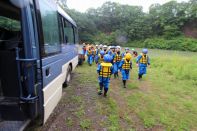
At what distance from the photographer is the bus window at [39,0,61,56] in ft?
12.1

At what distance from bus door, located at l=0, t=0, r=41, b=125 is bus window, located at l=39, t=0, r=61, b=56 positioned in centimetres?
56

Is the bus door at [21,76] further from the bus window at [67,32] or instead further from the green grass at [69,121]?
the bus window at [67,32]

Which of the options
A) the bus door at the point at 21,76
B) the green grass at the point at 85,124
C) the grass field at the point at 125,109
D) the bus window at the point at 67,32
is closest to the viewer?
the bus door at the point at 21,76

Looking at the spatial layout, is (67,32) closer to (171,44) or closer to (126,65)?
(126,65)

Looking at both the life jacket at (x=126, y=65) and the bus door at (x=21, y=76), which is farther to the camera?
the life jacket at (x=126, y=65)

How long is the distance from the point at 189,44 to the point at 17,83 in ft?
180

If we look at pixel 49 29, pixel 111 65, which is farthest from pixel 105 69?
pixel 49 29

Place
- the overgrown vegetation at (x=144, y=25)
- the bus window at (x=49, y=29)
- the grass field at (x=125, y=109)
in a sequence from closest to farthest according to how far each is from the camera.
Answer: the bus window at (x=49, y=29) → the grass field at (x=125, y=109) → the overgrown vegetation at (x=144, y=25)

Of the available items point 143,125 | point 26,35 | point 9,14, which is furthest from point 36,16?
point 143,125

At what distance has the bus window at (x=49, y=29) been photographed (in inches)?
145

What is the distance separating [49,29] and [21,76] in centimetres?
139

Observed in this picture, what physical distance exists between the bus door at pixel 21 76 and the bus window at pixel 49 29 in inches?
21.9

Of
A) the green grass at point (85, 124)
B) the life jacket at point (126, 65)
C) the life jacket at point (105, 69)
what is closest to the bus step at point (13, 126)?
the green grass at point (85, 124)

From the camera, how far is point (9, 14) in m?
4.74
